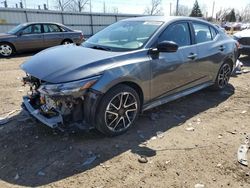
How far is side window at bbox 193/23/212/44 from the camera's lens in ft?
16.3

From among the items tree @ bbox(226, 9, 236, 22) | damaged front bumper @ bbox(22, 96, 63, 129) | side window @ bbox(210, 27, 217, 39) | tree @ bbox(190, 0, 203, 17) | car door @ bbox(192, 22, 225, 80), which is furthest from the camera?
tree @ bbox(226, 9, 236, 22)

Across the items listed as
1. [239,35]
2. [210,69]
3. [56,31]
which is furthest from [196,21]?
[56,31]

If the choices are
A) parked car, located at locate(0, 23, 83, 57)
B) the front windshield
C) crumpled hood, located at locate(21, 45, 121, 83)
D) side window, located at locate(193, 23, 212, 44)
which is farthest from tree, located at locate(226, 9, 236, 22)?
crumpled hood, located at locate(21, 45, 121, 83)

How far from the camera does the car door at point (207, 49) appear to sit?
16.2 ft

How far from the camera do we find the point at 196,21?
16.7 feet

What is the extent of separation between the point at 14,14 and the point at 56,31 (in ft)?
21.5

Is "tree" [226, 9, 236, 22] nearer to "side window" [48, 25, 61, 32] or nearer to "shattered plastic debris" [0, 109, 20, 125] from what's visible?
"side window" [48, 25, 61, 32]

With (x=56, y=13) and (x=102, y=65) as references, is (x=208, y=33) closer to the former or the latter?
(x=102, y=65)

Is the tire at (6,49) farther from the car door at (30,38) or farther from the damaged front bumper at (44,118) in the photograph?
the damaged front bumper at (44,118)

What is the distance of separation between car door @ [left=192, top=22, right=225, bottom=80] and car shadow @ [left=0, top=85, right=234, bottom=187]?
111 cm

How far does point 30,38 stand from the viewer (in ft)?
37.4

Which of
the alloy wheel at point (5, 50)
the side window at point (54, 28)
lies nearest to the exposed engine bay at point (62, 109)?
the alloy wheel at point (5, 50)

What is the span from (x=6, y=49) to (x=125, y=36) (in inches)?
325

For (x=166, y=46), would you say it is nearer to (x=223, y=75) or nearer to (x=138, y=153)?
(x=138, y=153)
